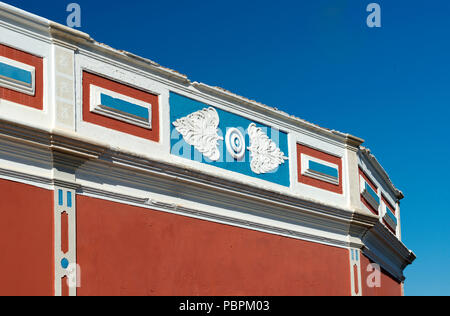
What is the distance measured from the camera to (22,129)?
959 cm

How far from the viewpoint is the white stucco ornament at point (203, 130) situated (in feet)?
38.7

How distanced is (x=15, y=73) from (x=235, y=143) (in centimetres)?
397

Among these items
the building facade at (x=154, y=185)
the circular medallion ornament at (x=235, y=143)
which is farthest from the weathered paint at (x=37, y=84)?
Result: the circular medallion ornament at (x=235, y=143)

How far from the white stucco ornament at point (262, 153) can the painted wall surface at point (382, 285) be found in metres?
2.66

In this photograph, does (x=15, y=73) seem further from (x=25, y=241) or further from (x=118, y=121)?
(x=25, y=241)

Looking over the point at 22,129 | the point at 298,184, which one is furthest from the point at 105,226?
the point at 298,184

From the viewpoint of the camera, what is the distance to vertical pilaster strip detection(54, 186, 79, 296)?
961 cm

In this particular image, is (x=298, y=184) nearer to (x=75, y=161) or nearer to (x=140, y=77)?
(x=140, y=77)

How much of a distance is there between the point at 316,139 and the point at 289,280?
264cm

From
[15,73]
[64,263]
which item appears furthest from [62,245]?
[15,73]

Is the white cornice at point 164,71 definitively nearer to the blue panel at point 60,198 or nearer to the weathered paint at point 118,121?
the weathered paint at point 118,121

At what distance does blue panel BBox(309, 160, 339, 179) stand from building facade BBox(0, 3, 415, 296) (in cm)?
2

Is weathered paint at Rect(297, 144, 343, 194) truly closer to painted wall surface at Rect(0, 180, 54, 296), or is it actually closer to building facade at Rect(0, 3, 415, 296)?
building facade at Rect(0, 3, 415, 296)
